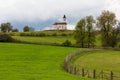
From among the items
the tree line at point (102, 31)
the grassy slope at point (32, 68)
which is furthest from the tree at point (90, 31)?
the grassy slope at point (32, 68)

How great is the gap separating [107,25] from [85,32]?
9128 mm

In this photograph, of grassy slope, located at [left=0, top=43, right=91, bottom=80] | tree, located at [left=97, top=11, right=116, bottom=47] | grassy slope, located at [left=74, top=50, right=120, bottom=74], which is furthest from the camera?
tree, located at [left=97, top=11, right=116, bottom=47]

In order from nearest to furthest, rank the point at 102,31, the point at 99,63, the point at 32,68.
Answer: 1. the point at 32,68
2. the point at 99,63
3. the point at 102,31

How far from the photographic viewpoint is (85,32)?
5556 inches

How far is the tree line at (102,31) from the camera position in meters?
134

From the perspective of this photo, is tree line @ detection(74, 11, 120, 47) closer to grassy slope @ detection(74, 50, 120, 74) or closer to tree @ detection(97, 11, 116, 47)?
tree @ detection(97, 11, 116, 47)

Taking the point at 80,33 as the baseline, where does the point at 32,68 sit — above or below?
below

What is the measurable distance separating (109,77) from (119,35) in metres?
91.6

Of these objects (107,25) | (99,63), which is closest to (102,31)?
(107,25)

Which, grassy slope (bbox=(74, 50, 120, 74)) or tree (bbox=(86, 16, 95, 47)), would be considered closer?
grassy slope (bbox=(74, 50, 120, 74))

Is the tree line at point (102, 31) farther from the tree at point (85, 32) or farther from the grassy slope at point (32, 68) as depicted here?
the grassy slope at point (32, 68)

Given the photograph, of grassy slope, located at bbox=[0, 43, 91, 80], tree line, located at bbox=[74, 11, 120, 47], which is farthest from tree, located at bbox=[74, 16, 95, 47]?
grassy slope, located at bbox=[0, 43, 91, 80]

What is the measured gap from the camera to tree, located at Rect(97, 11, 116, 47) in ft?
440

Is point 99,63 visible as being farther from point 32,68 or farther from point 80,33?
point 80,33
